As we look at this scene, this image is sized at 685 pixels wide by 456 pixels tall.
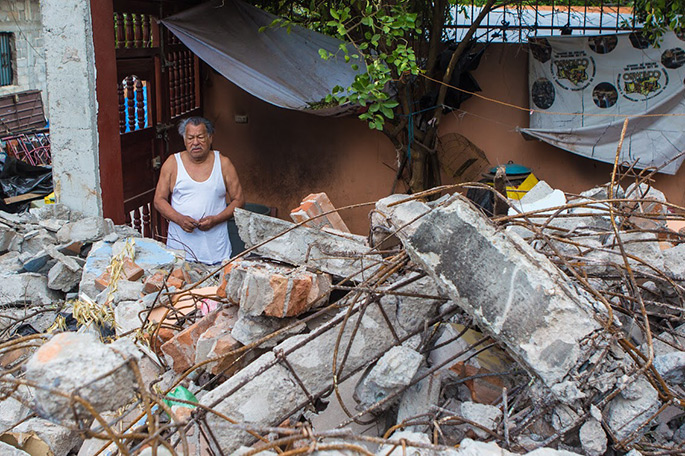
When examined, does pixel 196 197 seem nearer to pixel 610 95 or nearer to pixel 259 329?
pixel 259 329

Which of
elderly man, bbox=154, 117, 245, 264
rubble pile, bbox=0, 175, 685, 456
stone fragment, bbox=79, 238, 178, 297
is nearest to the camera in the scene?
rubble pile, bbox=0, 175, 685, 456

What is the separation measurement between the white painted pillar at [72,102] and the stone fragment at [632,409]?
4283 millimetres

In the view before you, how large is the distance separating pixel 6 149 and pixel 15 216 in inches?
214

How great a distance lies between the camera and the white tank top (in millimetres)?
5391

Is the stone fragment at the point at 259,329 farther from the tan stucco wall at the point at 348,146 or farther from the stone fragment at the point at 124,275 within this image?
the tan stucco wall at the point at 348,146

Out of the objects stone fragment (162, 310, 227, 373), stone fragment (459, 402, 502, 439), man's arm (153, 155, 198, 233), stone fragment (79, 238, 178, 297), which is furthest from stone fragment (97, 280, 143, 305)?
stone fragment (459, 402, 502, 439)

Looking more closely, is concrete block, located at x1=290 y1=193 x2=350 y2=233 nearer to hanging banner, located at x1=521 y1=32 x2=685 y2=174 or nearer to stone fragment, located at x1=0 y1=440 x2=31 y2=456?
stone fragment, located at x1=0 y1=440 x2=31 y2=456

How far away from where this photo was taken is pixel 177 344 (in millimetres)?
3322

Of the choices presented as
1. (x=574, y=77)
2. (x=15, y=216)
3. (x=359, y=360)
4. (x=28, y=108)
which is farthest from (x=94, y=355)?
(x=28, y=108)

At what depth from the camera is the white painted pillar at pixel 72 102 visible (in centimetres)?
526

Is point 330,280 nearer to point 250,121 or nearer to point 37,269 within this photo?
→ point 37,269

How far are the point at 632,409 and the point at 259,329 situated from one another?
1586 millimetres

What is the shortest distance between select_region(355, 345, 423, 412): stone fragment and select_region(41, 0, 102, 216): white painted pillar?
11.5 ft

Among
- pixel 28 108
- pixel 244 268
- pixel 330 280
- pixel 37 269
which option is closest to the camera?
pixel 244 268
